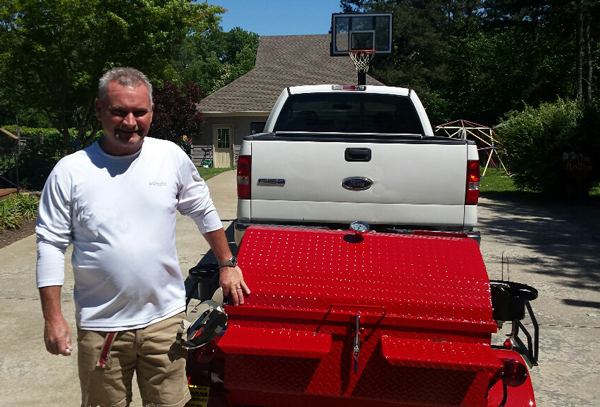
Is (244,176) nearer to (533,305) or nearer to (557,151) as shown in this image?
(533,305)

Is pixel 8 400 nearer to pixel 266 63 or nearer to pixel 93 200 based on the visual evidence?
pixel 93 200

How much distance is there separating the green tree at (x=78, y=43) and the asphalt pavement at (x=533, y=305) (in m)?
6.00

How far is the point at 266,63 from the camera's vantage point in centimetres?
3525

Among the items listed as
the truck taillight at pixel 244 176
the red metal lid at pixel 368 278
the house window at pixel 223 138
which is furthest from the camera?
the house window at pixel 223 138

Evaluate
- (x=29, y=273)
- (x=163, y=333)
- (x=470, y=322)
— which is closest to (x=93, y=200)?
(x=163, y=333)

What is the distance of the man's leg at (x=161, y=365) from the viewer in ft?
8.66

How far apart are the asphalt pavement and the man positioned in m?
1.46

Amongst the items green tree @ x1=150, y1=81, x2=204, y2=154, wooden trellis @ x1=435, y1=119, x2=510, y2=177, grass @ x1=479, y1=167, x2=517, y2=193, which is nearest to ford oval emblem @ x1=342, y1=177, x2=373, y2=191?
grass @ x1=479, y1=167, x2=517, y2=193

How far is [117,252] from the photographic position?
2.52 metres

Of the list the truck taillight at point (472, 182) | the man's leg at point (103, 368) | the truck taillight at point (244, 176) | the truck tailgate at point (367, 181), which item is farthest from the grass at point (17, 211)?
the man's leg at point (103, 368)

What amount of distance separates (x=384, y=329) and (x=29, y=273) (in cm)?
569

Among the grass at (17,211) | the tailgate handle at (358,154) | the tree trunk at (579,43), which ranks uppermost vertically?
the tree trunk at (579,43)

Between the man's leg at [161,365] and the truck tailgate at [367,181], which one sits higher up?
the truck tailgate at [367,181]

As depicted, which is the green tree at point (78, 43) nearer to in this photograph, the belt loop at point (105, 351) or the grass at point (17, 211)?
the grass at point (17, 211)
